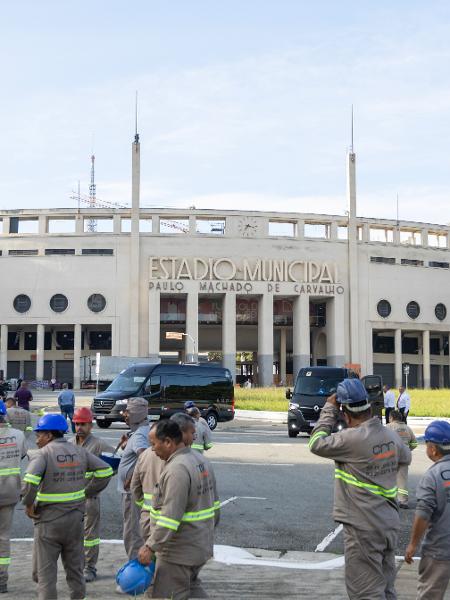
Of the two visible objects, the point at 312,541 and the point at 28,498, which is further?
the point at 312,541

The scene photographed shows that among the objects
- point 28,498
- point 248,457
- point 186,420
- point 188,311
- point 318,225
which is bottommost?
Answer: point 248,457

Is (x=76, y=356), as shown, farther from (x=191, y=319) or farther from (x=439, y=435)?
(x=439, y=435)

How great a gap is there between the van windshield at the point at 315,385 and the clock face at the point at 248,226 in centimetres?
4364

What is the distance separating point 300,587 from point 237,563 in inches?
45.3

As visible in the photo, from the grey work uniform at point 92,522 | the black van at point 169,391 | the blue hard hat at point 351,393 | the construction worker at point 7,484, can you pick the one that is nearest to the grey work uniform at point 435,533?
the blue hard hat at point 351,393

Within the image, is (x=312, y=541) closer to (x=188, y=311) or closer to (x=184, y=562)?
(x=184, y=562)

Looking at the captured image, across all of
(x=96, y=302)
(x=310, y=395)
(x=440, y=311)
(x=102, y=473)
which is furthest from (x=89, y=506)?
(x=440, y=311)

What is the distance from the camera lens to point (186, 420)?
6.46 meters

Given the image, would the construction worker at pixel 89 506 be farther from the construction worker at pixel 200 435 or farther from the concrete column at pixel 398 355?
the concrete column at pixel 398 355

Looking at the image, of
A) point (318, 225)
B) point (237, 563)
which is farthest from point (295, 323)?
point (237, 563)

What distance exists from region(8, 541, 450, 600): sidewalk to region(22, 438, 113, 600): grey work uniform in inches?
21.4

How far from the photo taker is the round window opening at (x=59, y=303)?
69062 millimetres

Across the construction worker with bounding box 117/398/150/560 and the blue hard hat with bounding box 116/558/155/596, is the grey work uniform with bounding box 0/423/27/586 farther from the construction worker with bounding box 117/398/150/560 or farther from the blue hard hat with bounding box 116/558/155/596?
the blue hard hat with bounding box 116/558/155/596

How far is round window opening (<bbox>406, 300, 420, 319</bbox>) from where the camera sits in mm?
74875
